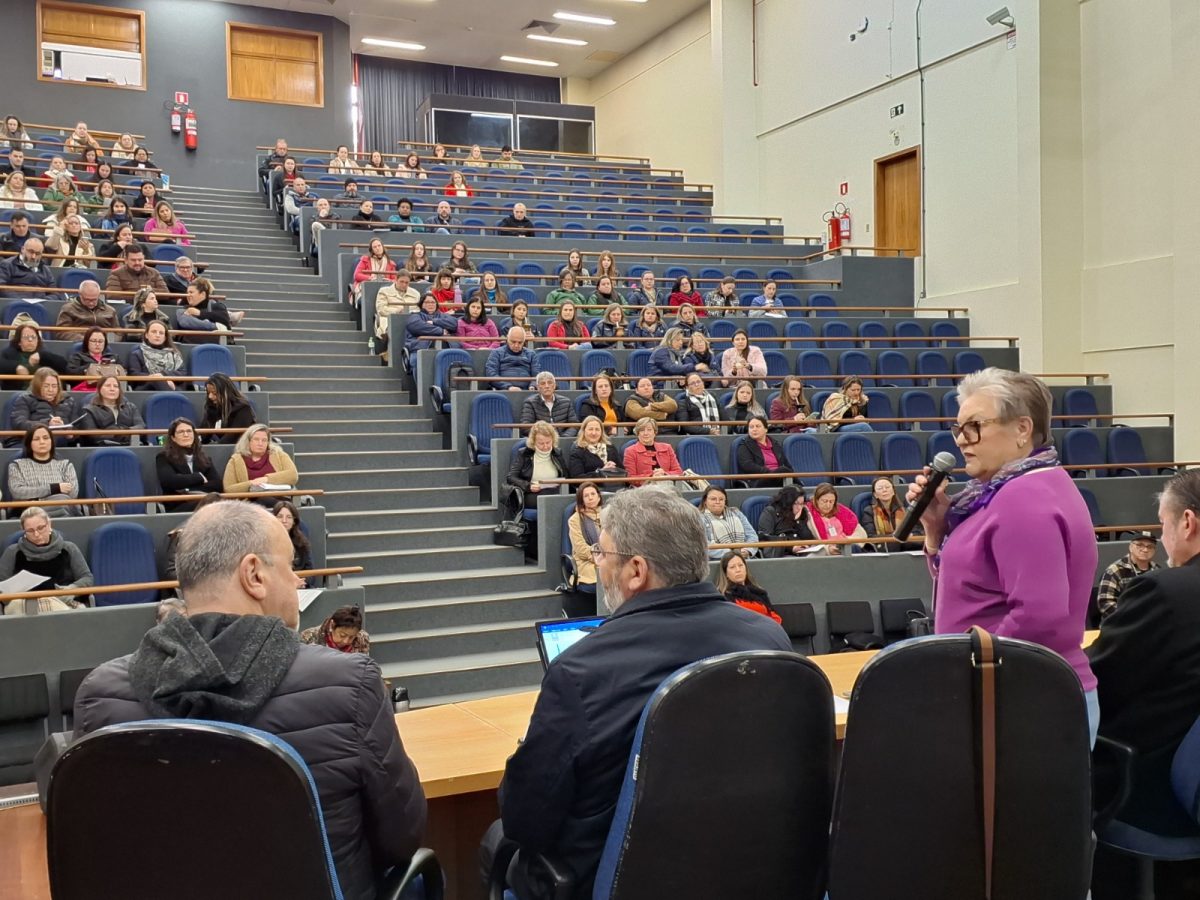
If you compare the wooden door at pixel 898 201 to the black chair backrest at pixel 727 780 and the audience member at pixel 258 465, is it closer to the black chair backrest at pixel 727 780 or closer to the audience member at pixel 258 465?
the audience member at pixel 258 465

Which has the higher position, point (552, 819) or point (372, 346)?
point (372, 346)

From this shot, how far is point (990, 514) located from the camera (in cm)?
185

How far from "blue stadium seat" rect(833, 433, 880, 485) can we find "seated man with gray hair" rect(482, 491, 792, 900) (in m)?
5.84

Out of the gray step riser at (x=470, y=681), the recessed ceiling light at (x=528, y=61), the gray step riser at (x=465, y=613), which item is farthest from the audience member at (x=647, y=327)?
the recessed ceiling light at (x=528, y=61)

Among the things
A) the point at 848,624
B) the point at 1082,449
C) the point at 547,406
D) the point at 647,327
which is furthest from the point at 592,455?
the point at 1082,449

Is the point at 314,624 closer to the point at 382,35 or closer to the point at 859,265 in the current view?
the point at 859,265

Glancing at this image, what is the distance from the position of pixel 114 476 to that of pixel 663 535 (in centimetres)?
501

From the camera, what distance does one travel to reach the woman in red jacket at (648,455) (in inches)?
261

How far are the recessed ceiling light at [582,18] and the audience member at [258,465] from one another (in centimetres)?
1208

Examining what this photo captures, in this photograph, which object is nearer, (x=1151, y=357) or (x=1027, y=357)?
(x=1151, y=357)

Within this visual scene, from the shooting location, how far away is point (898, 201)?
12.1 metres

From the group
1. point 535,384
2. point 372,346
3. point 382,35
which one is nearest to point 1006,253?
point 535,384

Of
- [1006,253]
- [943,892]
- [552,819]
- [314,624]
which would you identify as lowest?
[314,624]

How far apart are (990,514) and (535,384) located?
5.87m
